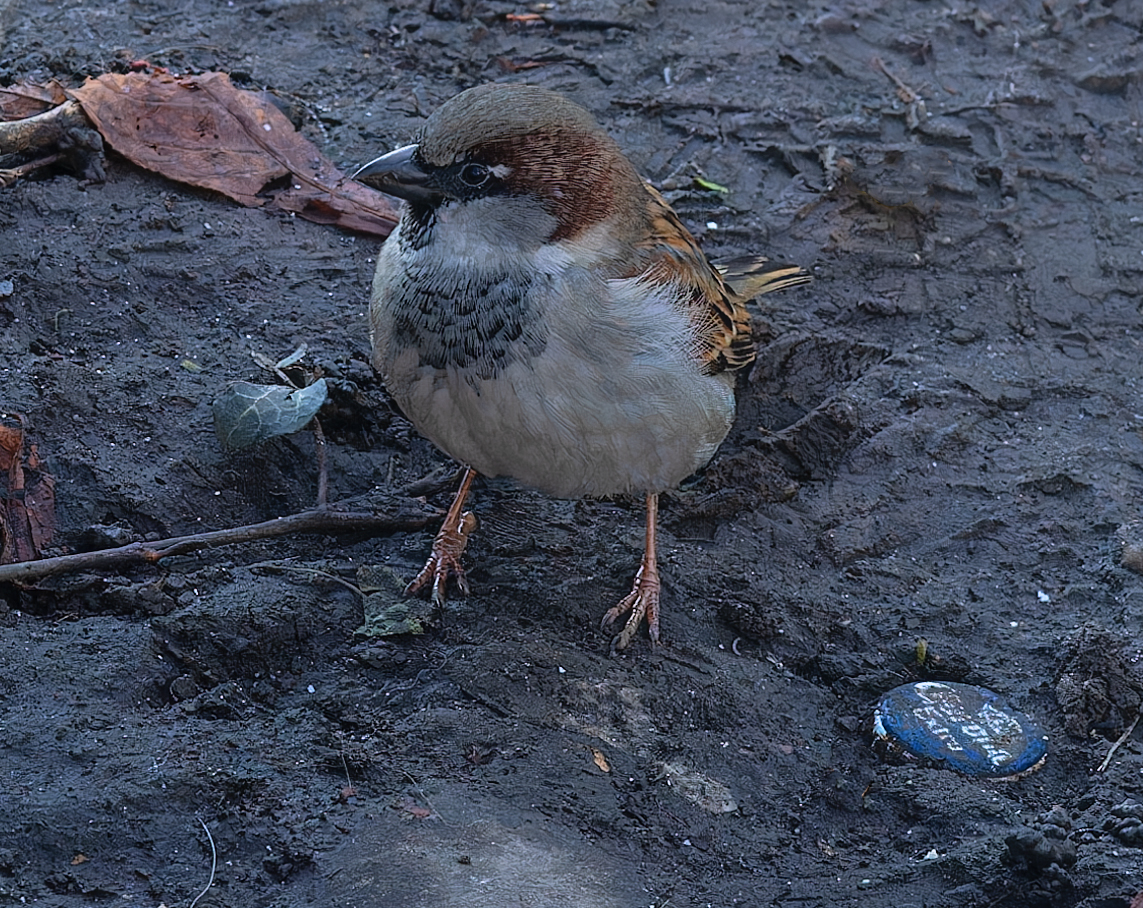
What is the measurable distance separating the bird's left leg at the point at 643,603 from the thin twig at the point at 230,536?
2.36ft

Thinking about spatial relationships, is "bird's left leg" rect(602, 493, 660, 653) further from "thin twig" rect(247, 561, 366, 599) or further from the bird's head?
the bird's head

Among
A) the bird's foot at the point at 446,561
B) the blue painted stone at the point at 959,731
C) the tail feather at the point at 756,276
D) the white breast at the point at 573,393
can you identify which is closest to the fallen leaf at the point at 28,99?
the white breast at the point at 573,393

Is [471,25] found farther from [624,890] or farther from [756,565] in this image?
[624,890]

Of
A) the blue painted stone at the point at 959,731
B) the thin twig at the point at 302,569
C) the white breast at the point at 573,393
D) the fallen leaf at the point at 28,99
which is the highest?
the fallen leaf at the point at 28,99

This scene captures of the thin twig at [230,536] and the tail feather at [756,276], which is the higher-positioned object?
the tail feather at [756,276]

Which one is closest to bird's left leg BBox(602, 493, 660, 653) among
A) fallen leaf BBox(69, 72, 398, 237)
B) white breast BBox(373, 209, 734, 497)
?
white breast BBox(373, 209, 734, 497)

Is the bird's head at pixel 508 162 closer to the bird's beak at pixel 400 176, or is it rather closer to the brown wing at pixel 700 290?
the bird's beak at pixel 400 176

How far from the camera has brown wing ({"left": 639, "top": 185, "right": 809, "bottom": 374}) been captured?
4020 millimetres

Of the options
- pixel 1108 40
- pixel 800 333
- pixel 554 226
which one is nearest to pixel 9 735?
pixel 554 226

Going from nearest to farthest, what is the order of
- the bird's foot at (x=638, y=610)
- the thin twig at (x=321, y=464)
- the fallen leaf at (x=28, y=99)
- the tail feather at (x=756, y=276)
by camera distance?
1. the bird's foot at (x=638, y=610)
2. the thin twig at (x=321, y=464)
3. the tail feather at (x=756, y=276)
4. the fallen leaf at (x=28, y=99)

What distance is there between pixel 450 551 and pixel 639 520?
0.79 meters

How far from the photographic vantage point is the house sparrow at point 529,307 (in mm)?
3580

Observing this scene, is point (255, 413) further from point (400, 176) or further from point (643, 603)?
point (643, 603)

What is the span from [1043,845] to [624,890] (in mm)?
1017
